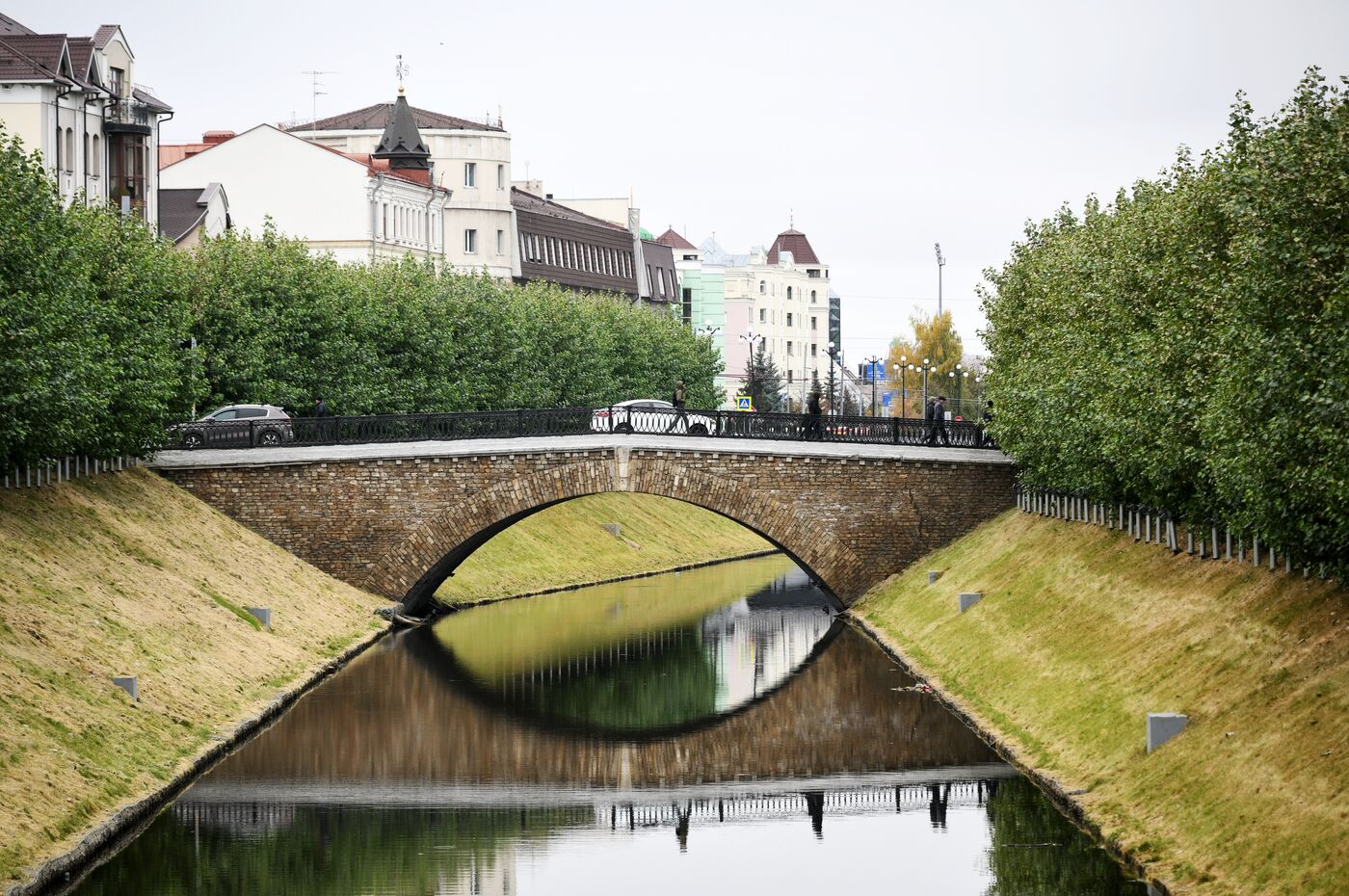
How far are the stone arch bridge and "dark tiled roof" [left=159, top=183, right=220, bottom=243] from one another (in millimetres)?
29024

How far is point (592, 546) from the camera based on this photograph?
3095 inches

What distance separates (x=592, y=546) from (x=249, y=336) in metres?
17.9

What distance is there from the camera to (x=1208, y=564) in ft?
119

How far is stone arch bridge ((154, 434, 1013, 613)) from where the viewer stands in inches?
2200

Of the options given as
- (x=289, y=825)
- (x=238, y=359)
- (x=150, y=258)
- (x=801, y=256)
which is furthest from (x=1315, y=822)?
(x=801, y=256)

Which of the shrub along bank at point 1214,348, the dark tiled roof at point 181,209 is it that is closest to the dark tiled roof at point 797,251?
the dark tiled roof at point 181,209

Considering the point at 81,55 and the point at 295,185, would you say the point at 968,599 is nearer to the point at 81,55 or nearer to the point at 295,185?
the point at 81,55

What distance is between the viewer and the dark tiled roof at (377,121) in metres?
113

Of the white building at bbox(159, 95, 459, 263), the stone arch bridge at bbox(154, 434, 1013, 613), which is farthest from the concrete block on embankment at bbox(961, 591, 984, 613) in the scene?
the white building at bbox(159, 95, 459, 263)

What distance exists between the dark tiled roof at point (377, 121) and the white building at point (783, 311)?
6194 centimetres

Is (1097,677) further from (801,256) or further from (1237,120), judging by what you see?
(801,256)

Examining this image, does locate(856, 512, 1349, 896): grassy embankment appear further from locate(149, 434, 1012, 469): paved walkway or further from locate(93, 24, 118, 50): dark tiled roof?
locate(93, 24, 118, 50): dark tiled roof

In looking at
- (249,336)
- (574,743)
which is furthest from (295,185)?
(574,743)

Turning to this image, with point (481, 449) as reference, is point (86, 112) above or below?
above
